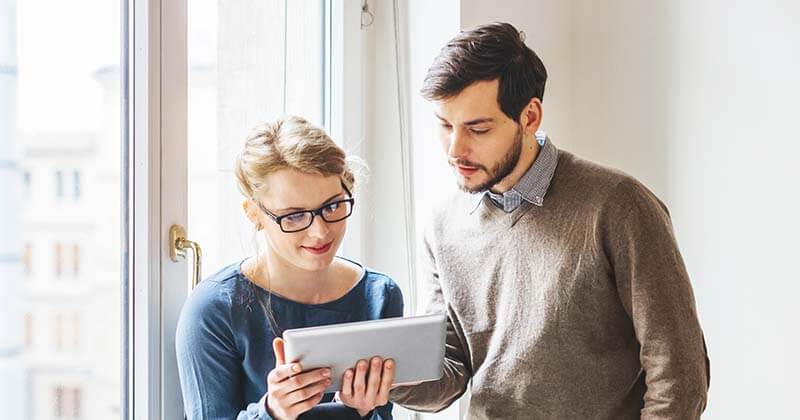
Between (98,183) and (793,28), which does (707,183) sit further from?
(98,183)

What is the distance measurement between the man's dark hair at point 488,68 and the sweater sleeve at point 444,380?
32 cm

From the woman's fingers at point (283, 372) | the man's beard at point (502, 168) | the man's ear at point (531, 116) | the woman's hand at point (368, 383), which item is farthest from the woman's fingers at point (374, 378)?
the man's ear at point (531, 116)

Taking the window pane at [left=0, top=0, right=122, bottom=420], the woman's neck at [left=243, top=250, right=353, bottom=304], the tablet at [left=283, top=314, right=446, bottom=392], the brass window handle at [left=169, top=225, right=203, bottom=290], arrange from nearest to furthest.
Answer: the tablet at [left=283, top=314, right=446, bottom=392]
the window pane at [left=0, top=0, right=122, bottom=420]
the woman's neck at [left=243, top=250, right=353, bottom=304]
the brass window handle at [left=169, top=225, right=203, bottom=290]

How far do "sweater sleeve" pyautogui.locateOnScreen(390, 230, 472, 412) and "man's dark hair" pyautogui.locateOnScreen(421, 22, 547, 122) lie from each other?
0.32 meters

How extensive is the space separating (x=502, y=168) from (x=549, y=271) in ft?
0.57

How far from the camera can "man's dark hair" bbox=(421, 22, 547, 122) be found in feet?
4.61

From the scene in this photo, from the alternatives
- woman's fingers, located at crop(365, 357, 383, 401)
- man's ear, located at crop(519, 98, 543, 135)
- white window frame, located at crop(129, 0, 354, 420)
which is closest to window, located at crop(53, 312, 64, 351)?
white window frame, located at crop(129, 0, 354, 420)

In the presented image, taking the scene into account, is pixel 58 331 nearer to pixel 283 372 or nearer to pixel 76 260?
pixel 76 260

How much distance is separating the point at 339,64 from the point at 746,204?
0.94 metres

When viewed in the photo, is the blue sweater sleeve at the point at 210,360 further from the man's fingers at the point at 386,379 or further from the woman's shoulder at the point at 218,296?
the man's fingers at the point at 386,379

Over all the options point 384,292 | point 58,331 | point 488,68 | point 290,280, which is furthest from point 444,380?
point 58,331

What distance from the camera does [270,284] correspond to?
4.85 ft

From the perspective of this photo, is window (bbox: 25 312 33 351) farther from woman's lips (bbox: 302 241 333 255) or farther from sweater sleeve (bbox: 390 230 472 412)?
sweater sleeve (bbox: 390 230 472 412)

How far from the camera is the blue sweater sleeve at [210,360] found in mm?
1410
